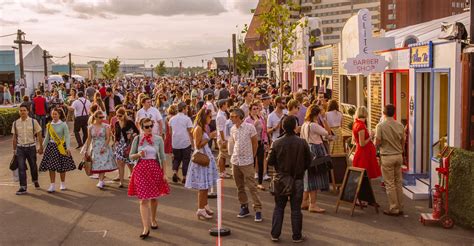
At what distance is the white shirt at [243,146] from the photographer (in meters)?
8.45

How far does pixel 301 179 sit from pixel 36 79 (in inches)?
1896

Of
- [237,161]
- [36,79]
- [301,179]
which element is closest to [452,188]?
[301,179]

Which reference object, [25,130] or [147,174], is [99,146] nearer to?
[25,130]

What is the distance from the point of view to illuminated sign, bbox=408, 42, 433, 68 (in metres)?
9.93

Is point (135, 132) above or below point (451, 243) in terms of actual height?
above

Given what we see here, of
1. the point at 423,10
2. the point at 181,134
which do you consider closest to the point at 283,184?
the point at 181,134

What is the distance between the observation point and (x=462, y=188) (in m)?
7.99

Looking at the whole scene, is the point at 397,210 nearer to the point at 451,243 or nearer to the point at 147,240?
the point at 451,243

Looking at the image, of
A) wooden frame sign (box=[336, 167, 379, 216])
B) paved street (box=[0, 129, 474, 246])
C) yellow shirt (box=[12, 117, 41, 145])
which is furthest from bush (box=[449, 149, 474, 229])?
yellow shirt (box=[12, 117, 41, 145])

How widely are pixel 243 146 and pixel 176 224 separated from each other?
1579mm

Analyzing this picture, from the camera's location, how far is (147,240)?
7.74 metres

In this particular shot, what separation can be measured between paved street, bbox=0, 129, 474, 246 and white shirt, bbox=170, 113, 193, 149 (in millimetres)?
987

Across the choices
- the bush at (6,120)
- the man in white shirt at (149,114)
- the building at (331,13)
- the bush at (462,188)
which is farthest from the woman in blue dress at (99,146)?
the building at (331,13)

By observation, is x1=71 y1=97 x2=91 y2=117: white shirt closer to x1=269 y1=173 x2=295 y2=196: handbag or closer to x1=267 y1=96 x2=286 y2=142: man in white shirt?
x1=267 y1=96 x2=286 y2=142: man in white shirt
